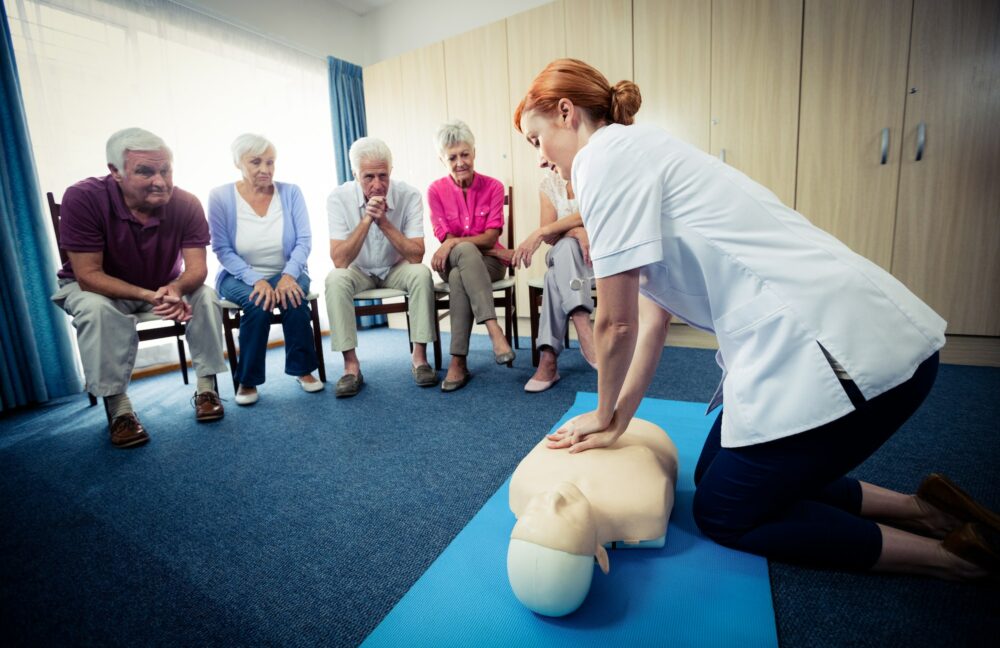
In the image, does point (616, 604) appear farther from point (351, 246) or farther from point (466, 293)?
point (351, 246)

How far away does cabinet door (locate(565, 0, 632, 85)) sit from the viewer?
285cm

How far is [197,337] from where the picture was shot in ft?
6.93

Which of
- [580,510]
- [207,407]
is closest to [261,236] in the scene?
[207,407]

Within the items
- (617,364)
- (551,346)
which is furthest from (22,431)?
(617,364)

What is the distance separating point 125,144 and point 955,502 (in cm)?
268

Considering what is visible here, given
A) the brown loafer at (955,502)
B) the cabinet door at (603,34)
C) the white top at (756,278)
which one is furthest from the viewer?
the cabinet door at (603,34)

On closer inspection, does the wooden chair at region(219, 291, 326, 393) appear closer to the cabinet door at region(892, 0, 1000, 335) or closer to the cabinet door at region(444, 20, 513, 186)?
the cabinet door at region(444, 20, 513, 186)

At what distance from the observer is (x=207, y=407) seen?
199 cm

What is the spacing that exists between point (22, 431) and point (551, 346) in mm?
2203

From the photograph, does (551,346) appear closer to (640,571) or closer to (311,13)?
(640,571)

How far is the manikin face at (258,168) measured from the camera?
2.31 metres

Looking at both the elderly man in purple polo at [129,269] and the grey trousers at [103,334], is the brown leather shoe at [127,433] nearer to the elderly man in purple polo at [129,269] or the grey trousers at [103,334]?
the elderly man in purple polo at [129,269]

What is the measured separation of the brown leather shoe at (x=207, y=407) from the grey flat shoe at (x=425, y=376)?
2.70 ft

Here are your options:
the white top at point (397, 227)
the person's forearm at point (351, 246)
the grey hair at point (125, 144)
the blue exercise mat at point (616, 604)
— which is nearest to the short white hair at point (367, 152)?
the white top at point (397, 227)
